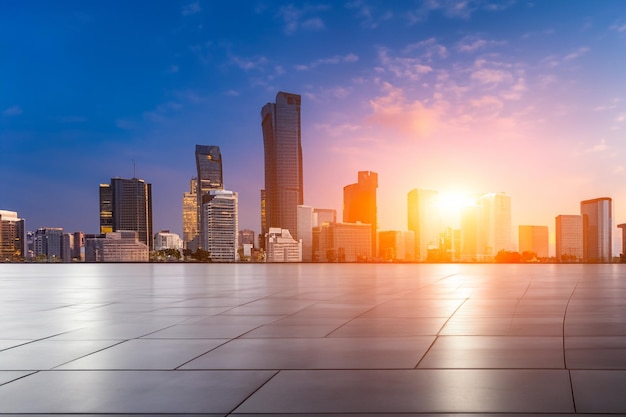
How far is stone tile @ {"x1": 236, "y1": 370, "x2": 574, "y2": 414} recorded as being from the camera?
5.62 meters

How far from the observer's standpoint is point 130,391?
6.48m

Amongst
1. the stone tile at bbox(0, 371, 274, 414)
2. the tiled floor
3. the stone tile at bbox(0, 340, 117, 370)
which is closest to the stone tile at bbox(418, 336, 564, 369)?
the tiled floor

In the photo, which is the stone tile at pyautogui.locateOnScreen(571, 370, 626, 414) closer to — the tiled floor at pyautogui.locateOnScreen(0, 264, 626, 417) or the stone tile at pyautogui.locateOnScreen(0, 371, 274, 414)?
the tiled floor at pyautogui.locateOnScreen(0, 264, 626, 417)

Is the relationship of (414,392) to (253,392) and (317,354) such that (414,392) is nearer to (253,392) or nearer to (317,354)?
(253,392)

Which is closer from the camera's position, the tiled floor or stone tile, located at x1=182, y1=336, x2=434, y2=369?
the tiled floor

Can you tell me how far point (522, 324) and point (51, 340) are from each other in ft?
26.6

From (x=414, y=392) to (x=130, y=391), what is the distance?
2.93 metres

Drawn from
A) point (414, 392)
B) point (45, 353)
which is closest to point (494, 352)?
point (414, 392)

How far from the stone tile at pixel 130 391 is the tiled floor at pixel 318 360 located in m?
0.02

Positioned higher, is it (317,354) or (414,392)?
(414,392)

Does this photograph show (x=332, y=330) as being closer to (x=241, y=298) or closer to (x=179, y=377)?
(x=179, y=377)

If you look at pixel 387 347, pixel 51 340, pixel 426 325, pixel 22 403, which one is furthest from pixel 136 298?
pixel 22 403

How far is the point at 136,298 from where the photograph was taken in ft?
60.6

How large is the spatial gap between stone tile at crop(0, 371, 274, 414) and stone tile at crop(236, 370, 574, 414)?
1.07 ft
